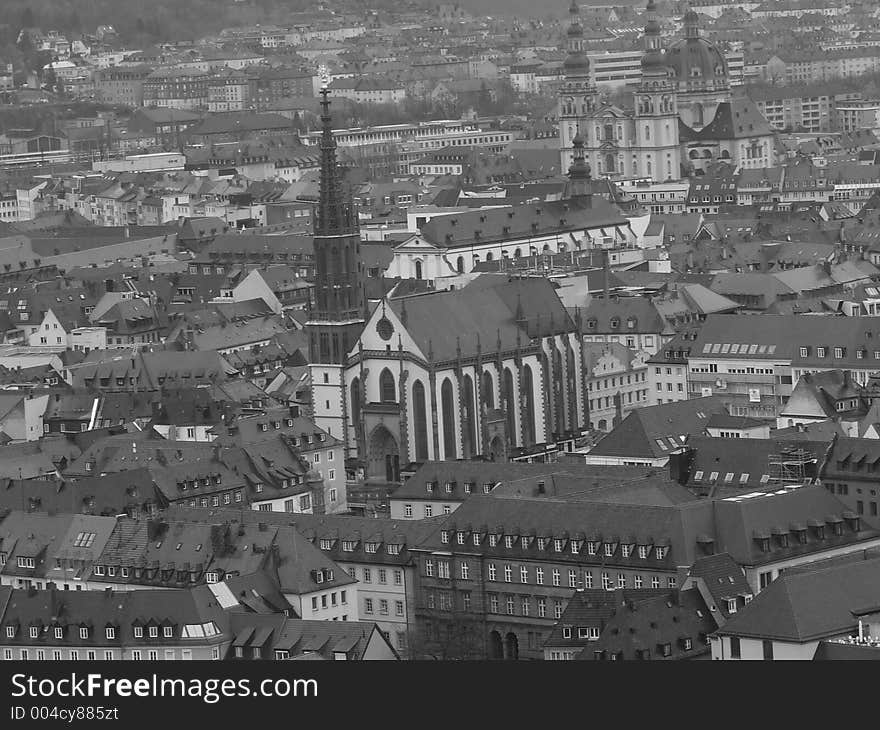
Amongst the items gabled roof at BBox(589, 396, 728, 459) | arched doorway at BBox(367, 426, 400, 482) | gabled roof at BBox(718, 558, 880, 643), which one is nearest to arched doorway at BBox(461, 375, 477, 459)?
arched doorway at BBox(367, 426, 400, 482)

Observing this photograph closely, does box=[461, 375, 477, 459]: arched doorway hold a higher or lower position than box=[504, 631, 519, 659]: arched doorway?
lower

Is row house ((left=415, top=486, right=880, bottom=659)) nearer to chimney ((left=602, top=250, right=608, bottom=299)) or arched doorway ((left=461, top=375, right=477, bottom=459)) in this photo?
arched doorway ((left=461, top=375, right=477, bottom=459))

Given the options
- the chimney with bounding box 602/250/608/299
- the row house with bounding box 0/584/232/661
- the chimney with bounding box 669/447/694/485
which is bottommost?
the chimney with bounding box 602/250/608/299

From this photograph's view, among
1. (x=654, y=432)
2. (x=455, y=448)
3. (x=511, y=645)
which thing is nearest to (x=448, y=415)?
(x=455, y=448)

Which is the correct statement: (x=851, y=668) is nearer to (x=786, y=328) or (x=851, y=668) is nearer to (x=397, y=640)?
(x=397, y=640)

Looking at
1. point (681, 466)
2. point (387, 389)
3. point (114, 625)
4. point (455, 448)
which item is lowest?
point (455, 448)

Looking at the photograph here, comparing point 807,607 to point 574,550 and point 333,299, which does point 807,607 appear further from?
point 333,299

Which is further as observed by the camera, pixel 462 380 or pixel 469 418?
pixel 469 418
